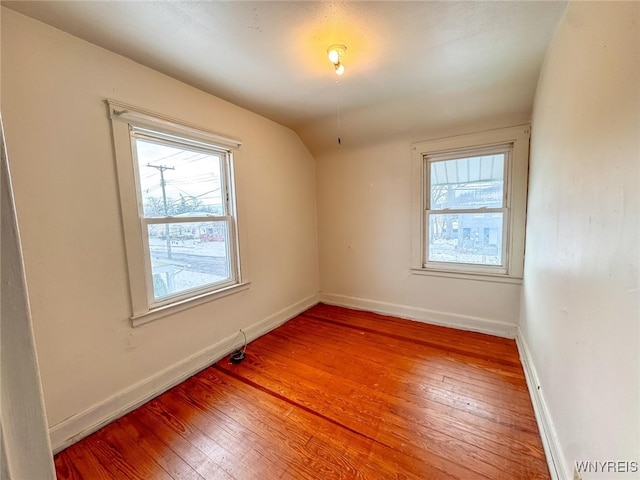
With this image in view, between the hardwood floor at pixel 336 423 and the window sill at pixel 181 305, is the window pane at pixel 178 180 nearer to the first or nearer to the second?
the window sill at pixel 181 305

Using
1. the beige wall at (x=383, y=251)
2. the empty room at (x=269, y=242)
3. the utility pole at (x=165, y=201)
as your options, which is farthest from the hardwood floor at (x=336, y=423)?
the utility pole at (x=165, y=201)

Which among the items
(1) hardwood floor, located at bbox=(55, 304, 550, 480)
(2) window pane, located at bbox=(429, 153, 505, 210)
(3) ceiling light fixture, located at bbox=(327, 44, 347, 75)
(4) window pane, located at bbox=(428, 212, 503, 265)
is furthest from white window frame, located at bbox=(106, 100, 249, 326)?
(4) window pane, located at bbox=(428, 212, 503, 265)

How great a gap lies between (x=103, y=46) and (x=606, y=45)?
2.54 metres

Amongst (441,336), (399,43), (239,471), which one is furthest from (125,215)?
(441,336)

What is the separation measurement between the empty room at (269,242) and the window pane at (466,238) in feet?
0.11

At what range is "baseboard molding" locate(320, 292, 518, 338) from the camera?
2.69m

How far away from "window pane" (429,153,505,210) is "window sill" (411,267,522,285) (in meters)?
0.72

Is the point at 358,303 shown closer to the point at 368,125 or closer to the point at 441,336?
the point at 441,336

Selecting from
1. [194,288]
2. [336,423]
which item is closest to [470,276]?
[336,423]

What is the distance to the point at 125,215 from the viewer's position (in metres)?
1.77

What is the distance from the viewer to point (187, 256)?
2221mm

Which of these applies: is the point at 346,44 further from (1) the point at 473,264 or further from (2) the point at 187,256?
(1) the point at 473,264

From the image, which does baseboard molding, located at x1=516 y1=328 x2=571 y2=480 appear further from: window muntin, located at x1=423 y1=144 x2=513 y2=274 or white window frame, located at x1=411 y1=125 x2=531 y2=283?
window muntin, located at x1=423 y1=144 x2=513 y2=274

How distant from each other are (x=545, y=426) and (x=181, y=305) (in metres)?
2.48
